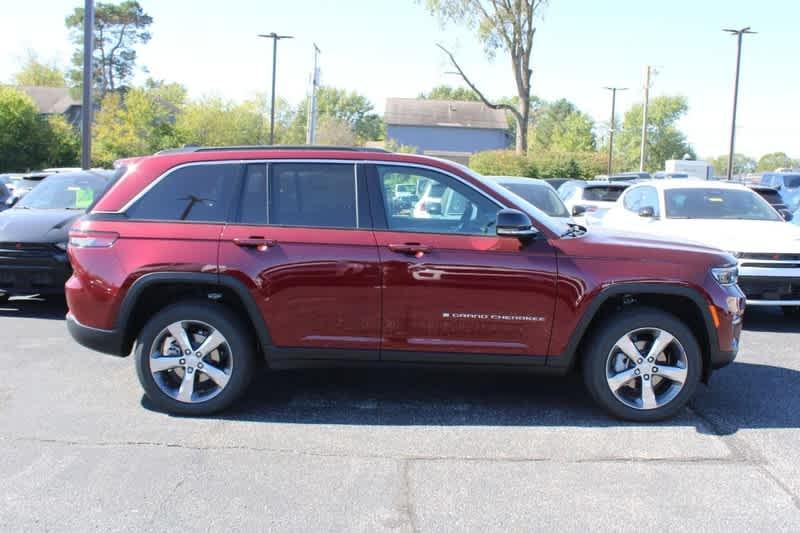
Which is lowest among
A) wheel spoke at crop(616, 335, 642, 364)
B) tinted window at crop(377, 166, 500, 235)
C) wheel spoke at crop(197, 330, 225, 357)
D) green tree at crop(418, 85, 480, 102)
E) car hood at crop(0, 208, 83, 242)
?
wheel spoke at crop(197, 330, 225, 357)

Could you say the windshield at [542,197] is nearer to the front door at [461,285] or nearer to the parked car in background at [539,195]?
the parked car in background at [539,195]

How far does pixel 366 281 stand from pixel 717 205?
6606 millimetres

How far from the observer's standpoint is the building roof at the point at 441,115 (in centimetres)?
7350

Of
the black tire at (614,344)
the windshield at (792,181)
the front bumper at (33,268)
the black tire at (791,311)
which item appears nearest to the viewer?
the black tire at (614,344)

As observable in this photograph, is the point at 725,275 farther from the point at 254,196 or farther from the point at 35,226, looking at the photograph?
the point at 35,226

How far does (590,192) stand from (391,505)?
12879 mm

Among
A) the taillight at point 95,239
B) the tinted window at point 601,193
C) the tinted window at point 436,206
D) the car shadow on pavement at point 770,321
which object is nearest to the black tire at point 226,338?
the taillight at point 95,239

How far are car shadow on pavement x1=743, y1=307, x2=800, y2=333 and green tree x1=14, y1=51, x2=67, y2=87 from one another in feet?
275

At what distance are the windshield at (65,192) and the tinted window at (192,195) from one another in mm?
4982

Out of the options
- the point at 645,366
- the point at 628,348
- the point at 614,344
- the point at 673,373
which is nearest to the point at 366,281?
the point at 614,344

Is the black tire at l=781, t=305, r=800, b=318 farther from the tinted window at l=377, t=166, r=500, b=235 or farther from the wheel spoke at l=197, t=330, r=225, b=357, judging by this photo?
the wheel spoke at l=197, t=330, r=225, b=357

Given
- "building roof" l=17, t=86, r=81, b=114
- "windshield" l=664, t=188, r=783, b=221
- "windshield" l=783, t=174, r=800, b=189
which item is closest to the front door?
"windshield" l=664, t=188, r=783, b=221

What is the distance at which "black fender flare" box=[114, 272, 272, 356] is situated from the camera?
511cm

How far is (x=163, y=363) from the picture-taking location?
5234 mm
